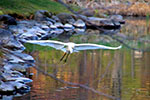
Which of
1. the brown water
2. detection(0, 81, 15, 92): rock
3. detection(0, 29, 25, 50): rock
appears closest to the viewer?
detection(0, 81, 15, 92): rock

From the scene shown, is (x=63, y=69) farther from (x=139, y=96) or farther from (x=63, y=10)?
(x=63, y=10)

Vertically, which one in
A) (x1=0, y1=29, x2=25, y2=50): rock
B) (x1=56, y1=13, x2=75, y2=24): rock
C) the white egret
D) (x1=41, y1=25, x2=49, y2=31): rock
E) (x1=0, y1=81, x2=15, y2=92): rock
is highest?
(x1=56, y1=13, x2=75, y2=24): rock

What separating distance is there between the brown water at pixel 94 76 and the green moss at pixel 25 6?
11.1 meters

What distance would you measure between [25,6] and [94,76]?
19.2 meters

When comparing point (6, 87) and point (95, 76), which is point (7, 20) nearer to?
point (95, 76)

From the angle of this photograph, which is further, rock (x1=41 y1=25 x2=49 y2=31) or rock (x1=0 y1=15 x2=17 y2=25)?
rock (x1=41 y1=25 x2=49 y2=31)

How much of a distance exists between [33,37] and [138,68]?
7951 mm

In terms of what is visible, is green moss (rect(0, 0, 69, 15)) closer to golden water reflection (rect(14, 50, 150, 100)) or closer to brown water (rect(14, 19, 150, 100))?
brown water (rect(14, 19, 150, 100))

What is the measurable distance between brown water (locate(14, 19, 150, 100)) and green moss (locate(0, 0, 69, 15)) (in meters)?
11.1

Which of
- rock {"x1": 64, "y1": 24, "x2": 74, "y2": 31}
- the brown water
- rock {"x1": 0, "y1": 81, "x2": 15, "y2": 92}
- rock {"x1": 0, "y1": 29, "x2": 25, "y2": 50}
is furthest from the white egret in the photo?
rock {"x1": 64, "y1": 24, "x2": 74, "y2": 31}

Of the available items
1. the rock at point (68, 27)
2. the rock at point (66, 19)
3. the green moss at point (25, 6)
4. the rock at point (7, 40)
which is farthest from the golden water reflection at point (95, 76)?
the rock at point (66, 19)

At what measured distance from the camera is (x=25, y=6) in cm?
2908

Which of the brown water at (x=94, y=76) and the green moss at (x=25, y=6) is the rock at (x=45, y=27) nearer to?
the green moss at (x=25, y=6)

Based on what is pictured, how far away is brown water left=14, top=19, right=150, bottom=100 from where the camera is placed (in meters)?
8.55
